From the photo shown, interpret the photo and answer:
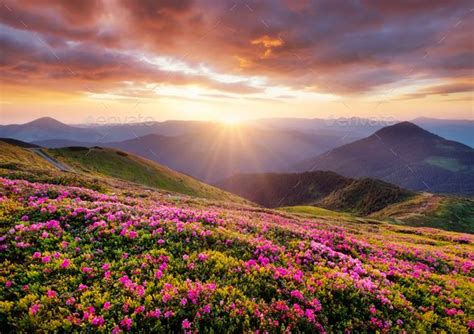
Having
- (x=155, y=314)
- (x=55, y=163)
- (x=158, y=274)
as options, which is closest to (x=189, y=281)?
(x=158, y=274)

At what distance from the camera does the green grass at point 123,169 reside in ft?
282

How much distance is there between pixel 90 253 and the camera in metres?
10.9

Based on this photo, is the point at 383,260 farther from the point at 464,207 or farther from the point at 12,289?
the point at 464,207

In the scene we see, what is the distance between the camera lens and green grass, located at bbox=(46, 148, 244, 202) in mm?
85812

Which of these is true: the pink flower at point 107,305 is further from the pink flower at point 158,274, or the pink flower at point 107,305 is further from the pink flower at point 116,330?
the pink flower at point 158,274


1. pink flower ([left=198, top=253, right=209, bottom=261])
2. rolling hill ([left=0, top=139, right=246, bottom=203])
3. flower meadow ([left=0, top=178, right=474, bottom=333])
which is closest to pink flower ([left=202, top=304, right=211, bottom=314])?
flower meadow ([left=0, top=178, right=474, bottom=333])

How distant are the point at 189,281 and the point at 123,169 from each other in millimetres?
95454

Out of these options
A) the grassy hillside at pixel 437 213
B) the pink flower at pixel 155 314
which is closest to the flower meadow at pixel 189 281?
the pink flower at pixel 155 314

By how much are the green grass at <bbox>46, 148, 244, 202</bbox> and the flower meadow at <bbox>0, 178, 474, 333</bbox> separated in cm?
7549

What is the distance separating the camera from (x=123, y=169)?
9631 cm

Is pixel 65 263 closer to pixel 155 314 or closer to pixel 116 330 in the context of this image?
pixel 116 330

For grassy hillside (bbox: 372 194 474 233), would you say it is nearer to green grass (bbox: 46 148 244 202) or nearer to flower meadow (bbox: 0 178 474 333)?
green grass (bbox: 46 148 244 202)

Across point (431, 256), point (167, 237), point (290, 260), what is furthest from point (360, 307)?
point (431, 256)

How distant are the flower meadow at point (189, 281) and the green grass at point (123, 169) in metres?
75.5
